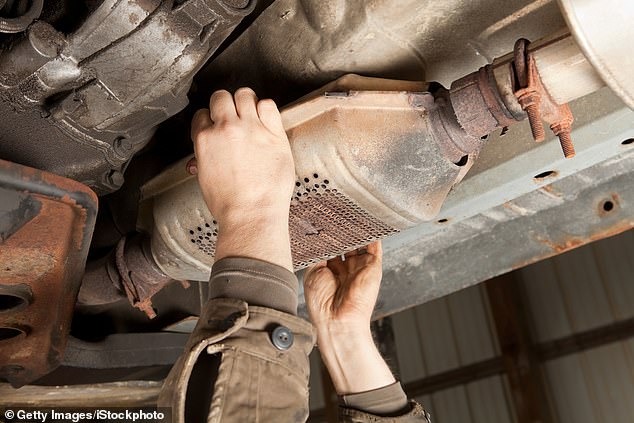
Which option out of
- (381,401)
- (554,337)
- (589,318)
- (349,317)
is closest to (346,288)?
(349,317)

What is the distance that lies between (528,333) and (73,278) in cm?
519

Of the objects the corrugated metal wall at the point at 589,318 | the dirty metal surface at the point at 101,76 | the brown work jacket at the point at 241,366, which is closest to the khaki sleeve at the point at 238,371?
the brown work jacket at the point at 241,366

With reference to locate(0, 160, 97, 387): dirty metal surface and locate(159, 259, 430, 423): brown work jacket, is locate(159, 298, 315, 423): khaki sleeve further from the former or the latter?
locate(0, 160, 97, 387): dirty metal surface

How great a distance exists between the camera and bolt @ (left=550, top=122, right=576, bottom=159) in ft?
2.93

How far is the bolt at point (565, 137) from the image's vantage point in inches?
35.2

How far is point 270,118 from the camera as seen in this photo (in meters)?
0.97

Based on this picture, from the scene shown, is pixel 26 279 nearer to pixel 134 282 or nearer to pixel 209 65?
pixel 134 282

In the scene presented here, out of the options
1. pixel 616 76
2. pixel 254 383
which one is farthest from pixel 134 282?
pixel 616 76

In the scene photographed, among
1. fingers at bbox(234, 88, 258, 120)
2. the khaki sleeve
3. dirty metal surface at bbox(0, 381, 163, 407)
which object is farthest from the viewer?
dirty metal surface at bbox(0, 381, 163, 407)

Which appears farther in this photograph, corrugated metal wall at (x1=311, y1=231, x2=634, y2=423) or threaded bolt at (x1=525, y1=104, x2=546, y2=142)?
corrugated metal wall at (x1=311, y1=231, x2=634, y2=423)

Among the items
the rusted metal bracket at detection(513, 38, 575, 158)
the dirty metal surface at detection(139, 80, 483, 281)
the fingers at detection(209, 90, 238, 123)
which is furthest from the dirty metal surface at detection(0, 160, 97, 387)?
the rusted metal bracket at detection(513, 38, 575, 158)

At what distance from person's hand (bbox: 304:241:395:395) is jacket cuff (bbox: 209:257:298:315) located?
0.50 meters

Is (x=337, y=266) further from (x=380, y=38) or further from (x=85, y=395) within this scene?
(x=85, y=395)

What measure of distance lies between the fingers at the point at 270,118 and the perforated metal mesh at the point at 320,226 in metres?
0.08
